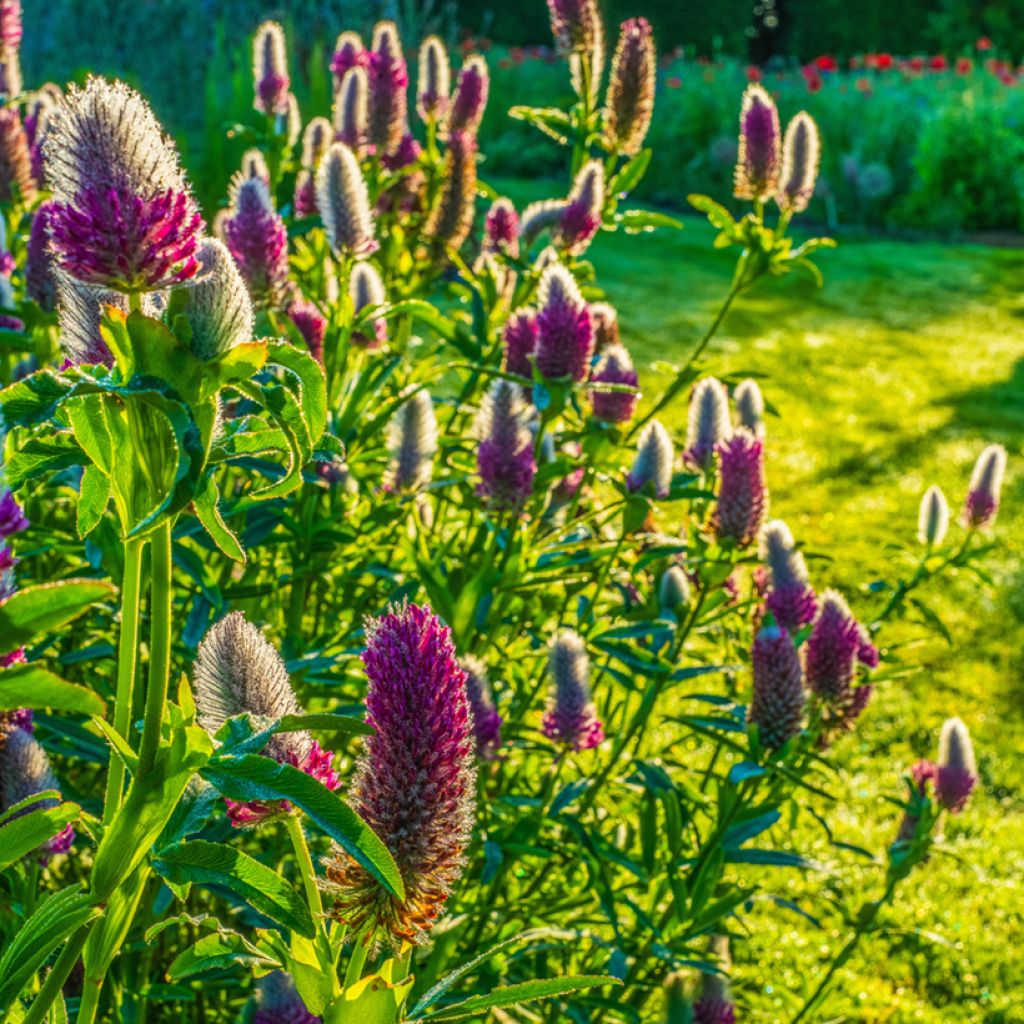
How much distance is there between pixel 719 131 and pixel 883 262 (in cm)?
314

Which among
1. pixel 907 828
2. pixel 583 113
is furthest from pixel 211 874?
pixel 583 113

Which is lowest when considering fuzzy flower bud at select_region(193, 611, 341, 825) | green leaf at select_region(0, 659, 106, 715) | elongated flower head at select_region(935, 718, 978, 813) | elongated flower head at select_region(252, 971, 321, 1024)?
elongated flower head at select_region(935, 718, 978, 813)

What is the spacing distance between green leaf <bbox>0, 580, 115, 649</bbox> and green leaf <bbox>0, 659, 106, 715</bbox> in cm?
3

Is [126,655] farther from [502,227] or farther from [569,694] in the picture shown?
[502,227]

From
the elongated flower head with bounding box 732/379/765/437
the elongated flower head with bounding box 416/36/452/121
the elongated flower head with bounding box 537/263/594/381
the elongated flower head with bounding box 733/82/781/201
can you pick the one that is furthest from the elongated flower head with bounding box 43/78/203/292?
the elongated flower head with bounding box 416/36/452/121

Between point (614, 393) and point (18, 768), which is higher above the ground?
point (614, 393)

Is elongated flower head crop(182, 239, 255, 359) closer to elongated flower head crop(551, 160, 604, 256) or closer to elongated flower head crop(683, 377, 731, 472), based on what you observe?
elongated flower head crop(683, 377, 731, 472)

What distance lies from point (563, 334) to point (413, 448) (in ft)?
1.09

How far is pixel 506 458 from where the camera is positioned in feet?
7.64

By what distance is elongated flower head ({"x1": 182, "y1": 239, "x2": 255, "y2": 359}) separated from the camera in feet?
3.14

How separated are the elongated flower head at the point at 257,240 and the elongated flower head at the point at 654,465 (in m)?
0.70

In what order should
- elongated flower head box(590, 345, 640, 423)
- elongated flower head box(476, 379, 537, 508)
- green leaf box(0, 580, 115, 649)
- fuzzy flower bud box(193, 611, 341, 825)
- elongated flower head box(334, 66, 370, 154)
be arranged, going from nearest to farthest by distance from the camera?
green leaf box(0, 580, 115, 649) < fuzzy flower bud box(193, 611, 341, 825) < elongated flower head box(476, 379, 537, 508) < elongated flower head box(590, 345, 640, 423) < elongated flower head box(334, 66, 370, 154)

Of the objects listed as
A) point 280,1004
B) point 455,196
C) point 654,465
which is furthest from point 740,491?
point 455,196

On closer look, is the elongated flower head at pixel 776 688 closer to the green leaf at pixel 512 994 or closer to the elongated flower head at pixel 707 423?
the elongated flower head at pixel 707 423
